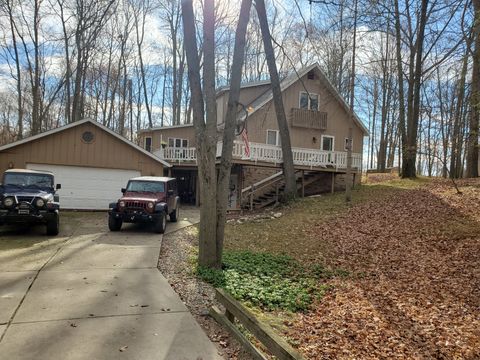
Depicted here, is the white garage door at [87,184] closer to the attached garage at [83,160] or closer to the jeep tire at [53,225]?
the attached garage at [83,160]

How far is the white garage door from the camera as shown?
55.9 ft

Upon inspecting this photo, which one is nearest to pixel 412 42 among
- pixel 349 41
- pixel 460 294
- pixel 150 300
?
pixel 349 41

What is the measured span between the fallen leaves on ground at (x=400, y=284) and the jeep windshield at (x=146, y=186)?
5.22 m

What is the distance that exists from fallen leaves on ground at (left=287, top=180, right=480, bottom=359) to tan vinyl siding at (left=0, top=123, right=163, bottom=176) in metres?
9.32

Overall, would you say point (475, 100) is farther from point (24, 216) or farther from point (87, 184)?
point (87, 184)

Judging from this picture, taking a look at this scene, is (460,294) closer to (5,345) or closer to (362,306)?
(362,306)

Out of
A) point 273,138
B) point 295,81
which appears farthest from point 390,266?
point 295,81

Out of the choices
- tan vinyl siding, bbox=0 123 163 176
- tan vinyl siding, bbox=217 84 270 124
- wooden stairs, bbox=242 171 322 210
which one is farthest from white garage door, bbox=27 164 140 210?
tan vinyl siding, bbox=217 84 270 124

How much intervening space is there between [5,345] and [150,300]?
2011 millimetres

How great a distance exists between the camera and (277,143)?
22828mm

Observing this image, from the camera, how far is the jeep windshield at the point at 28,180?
1177 cm

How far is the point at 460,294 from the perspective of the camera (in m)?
7.04

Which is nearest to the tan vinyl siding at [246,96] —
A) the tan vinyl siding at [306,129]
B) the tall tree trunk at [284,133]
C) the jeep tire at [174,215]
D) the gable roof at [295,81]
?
the gable roof at [295,81]

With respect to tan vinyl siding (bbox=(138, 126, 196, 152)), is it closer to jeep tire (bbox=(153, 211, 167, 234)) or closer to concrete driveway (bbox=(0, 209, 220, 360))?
jeep tire (bbox=(153, 211, 167, 234))
